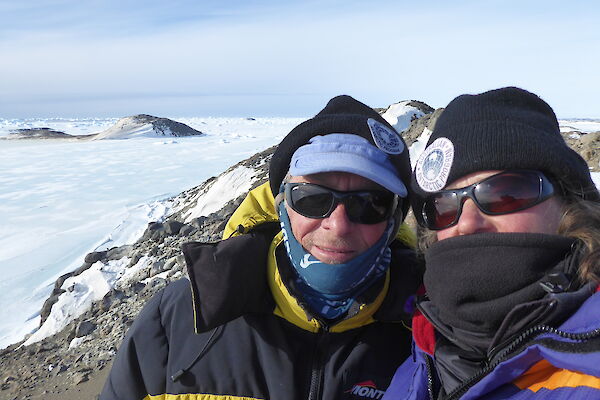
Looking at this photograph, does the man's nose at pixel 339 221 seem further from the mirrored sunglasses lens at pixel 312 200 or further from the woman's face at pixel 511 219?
the woman's face at pixel 511 219

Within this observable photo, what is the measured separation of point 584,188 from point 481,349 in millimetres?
684

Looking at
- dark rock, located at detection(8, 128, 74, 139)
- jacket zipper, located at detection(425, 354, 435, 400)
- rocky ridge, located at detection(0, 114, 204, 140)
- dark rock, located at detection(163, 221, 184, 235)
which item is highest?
jacket zipper, located at detection(425, 354, 435, 400)

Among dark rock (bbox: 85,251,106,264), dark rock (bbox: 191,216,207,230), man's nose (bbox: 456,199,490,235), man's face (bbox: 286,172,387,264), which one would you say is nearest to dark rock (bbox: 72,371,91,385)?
dark rock (bbox: 191,216,207,230)

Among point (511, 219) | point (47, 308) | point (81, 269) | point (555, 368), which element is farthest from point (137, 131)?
point (555, 368)

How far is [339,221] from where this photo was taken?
1.86 m

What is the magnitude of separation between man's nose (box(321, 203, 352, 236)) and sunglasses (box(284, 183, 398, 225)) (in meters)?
0.01

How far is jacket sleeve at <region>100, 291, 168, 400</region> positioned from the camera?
6.31 feet

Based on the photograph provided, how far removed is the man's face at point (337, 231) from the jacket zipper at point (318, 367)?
0.32 meters

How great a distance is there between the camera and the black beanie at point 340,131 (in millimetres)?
1954

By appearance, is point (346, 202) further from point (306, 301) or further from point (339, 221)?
point (306, 301)

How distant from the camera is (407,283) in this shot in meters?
1.99

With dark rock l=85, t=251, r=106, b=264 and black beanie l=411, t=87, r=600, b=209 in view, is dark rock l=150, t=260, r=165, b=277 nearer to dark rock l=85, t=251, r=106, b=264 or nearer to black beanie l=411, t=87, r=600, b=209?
dark rock l=85, t=251, r=106, b=264

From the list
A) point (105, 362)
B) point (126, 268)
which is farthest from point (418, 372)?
point (126, 268)

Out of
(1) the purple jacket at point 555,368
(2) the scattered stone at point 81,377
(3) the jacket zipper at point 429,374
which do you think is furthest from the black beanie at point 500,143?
(2) the scattered stone at point 81,377
